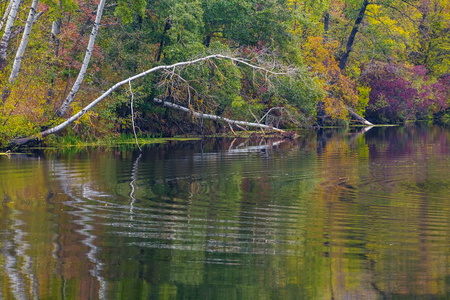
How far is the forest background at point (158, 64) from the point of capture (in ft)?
90.0

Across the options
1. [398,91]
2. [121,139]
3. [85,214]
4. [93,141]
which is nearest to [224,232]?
[85,214]

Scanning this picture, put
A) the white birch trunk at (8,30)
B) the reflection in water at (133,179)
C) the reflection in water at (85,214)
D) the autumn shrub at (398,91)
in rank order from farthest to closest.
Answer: the autumn shrub at (398,91) → the white birch trunk at (8,30) → the reflection in water at (133,179) → the reflection in water at (85,214)

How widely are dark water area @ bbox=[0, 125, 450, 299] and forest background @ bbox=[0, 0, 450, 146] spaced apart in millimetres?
7890

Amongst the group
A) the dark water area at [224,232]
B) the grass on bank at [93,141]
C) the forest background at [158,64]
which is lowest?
the dark water area at [224,232]

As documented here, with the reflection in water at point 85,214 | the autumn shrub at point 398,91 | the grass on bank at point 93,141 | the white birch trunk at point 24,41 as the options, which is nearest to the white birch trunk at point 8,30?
the white birch trunk at point 24,41

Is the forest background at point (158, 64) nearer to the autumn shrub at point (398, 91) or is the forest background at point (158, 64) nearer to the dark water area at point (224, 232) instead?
the autumn shrub at point (398, 91)

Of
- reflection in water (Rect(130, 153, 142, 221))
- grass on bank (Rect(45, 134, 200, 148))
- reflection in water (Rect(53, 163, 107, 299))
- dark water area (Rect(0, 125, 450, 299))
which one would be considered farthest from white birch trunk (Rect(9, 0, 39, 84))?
reflection in water (Rect(53, 163, 107, 299))

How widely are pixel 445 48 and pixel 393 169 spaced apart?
4628 centimetres

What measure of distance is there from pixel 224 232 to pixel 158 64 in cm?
2364

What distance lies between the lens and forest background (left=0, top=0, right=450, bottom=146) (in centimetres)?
2744

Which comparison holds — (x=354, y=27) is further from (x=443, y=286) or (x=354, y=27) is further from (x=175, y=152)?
(x=443, y=286)

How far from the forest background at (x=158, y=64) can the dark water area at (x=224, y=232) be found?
7.89 m

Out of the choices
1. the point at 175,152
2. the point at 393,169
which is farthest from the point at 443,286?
the point at 175,152

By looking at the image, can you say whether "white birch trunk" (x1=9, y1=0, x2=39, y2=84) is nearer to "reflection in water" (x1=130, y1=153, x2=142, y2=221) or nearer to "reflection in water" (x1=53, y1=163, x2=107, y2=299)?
"reflection in water" (x1=130, y1=153, x2=142, y2=221)
